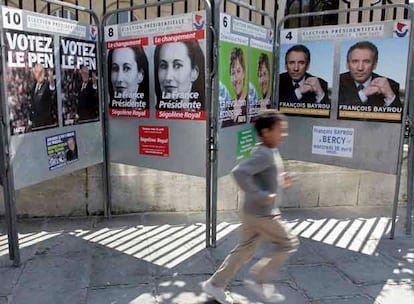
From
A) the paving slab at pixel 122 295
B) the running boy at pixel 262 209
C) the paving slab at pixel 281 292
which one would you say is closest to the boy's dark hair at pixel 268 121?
the running boy at pixel 262 209

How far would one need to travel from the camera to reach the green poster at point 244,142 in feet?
14.9

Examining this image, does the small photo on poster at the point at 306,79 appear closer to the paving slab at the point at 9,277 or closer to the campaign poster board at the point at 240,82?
the campaign poster board at the point at 240,82

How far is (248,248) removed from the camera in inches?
123

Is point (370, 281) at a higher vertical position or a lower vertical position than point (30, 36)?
lower

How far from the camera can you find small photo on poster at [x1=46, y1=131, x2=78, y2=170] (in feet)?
13.8

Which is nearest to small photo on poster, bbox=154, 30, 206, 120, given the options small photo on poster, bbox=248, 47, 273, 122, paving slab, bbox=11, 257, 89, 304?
small photo on poster, bbox=248, 47, 273, 122

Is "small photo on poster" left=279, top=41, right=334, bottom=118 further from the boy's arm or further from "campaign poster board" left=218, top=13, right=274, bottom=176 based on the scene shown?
the boy's arm

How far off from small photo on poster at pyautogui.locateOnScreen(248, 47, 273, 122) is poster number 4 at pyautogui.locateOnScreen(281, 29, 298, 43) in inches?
9.6

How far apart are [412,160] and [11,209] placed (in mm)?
4149

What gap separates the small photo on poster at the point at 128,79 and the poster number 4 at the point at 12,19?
1.15m

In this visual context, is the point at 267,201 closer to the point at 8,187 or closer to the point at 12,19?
the point at 8,187

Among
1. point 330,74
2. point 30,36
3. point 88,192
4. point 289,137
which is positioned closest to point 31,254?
point 88,192

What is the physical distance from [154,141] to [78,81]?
3.36 ft

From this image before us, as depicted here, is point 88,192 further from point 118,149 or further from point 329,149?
point 329,149
